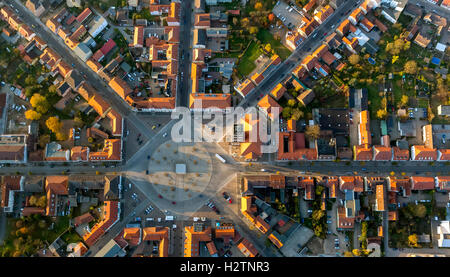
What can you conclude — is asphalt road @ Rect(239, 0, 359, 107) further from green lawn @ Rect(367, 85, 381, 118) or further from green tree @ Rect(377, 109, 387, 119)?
green tree @ Rect(377, 109, 387, 119)

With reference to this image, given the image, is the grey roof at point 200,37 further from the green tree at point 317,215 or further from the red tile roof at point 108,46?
the green tree at point 317,215

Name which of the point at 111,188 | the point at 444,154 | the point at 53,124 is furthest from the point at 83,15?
the point at 444,154

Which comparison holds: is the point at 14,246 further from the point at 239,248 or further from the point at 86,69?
the point at 239,248

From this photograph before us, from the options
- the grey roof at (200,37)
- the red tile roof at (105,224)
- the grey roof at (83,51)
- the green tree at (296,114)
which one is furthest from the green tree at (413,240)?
the grey roof at (83,51)

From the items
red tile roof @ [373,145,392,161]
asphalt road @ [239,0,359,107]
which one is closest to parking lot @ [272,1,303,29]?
asphalt road @ [239,0,359,107]

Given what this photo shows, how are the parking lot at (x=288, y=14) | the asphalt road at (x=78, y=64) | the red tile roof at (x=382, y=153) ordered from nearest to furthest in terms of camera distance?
1. the red tile roof at (x=382, y=153)
2. the asphalt road at (x=78, y=64)
3. the parking lot at (x=288, y=14)

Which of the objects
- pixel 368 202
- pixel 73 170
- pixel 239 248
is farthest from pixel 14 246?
pixel 368 202
